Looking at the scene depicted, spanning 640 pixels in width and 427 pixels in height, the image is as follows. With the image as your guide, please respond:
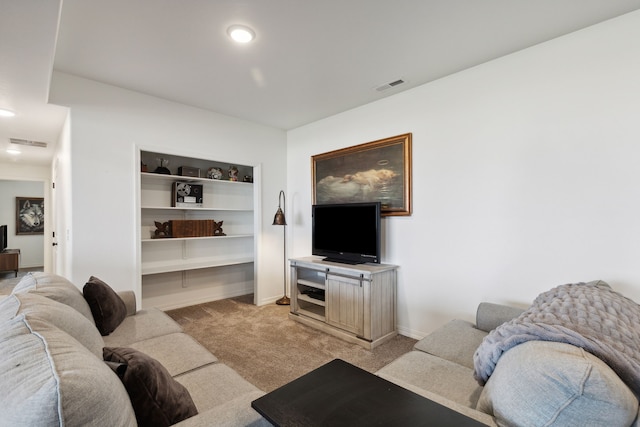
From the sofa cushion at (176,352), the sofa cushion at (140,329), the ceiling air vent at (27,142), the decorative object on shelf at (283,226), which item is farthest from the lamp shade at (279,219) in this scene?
the ceiling air vent at (27,142)

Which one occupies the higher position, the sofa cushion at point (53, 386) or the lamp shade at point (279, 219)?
the lamp shade at point (279, 219)

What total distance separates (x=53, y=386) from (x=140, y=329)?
1.65 m

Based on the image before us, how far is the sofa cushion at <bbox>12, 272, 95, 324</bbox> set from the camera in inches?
A: 64.1

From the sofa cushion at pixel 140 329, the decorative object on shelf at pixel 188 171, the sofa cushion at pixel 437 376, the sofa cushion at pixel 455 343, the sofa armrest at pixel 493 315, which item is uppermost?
the decorative object on shelf at pixel 188 171

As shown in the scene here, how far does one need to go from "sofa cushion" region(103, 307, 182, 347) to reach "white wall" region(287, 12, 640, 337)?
2.19 meters

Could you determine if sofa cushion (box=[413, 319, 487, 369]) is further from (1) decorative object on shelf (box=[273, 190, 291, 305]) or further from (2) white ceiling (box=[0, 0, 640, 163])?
(1) decorative object on shelf (box=[273, 190, 291, 305])

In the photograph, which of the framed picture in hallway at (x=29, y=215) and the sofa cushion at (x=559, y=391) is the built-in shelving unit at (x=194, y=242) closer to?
the sofa cushion at (x=559, y=391)

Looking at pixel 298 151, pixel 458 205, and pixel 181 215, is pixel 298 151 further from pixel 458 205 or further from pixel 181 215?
pixel 458 205

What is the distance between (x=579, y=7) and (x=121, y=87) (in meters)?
3.86

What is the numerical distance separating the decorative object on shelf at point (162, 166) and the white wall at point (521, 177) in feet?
8.26

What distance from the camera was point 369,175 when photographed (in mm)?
3445

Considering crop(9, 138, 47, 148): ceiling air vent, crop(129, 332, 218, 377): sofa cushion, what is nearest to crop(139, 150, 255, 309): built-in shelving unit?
crop(129, 332, 218, 377): sofa cushion

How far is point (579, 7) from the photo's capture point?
1934 mm

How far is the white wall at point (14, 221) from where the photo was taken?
696 cm
